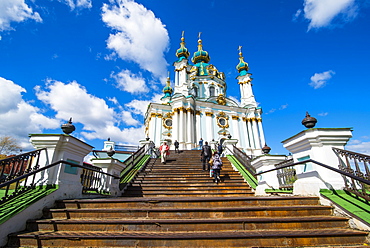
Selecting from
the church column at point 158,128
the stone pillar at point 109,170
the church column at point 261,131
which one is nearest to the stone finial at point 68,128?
the stone pillar at point 109,170

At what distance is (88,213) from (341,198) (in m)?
5.07

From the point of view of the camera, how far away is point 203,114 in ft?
93.0

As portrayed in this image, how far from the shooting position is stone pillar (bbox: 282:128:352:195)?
410 centimetres

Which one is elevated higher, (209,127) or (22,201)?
(209,127)

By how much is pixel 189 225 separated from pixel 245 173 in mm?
6325

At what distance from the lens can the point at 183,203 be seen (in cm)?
414

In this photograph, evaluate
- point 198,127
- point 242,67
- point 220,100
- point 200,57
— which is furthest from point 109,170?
point 200,57

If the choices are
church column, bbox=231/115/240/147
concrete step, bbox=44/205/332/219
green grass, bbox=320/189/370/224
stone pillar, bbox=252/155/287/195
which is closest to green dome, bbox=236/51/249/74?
church column, bbox=231/115/240/147

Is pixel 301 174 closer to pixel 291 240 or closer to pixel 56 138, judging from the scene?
pixel 291 240

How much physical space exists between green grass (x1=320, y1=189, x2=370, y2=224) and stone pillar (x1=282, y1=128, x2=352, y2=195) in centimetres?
13

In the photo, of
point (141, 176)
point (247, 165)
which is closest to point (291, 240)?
point (247, 165)

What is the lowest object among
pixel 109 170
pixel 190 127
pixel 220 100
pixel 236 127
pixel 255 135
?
pixel 109 170

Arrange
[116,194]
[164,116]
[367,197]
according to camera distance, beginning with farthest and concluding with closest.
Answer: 1. [164,116]
2. [116,194]
3. [367,197]

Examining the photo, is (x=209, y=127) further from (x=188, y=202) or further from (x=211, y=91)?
(x=188, y=202)
